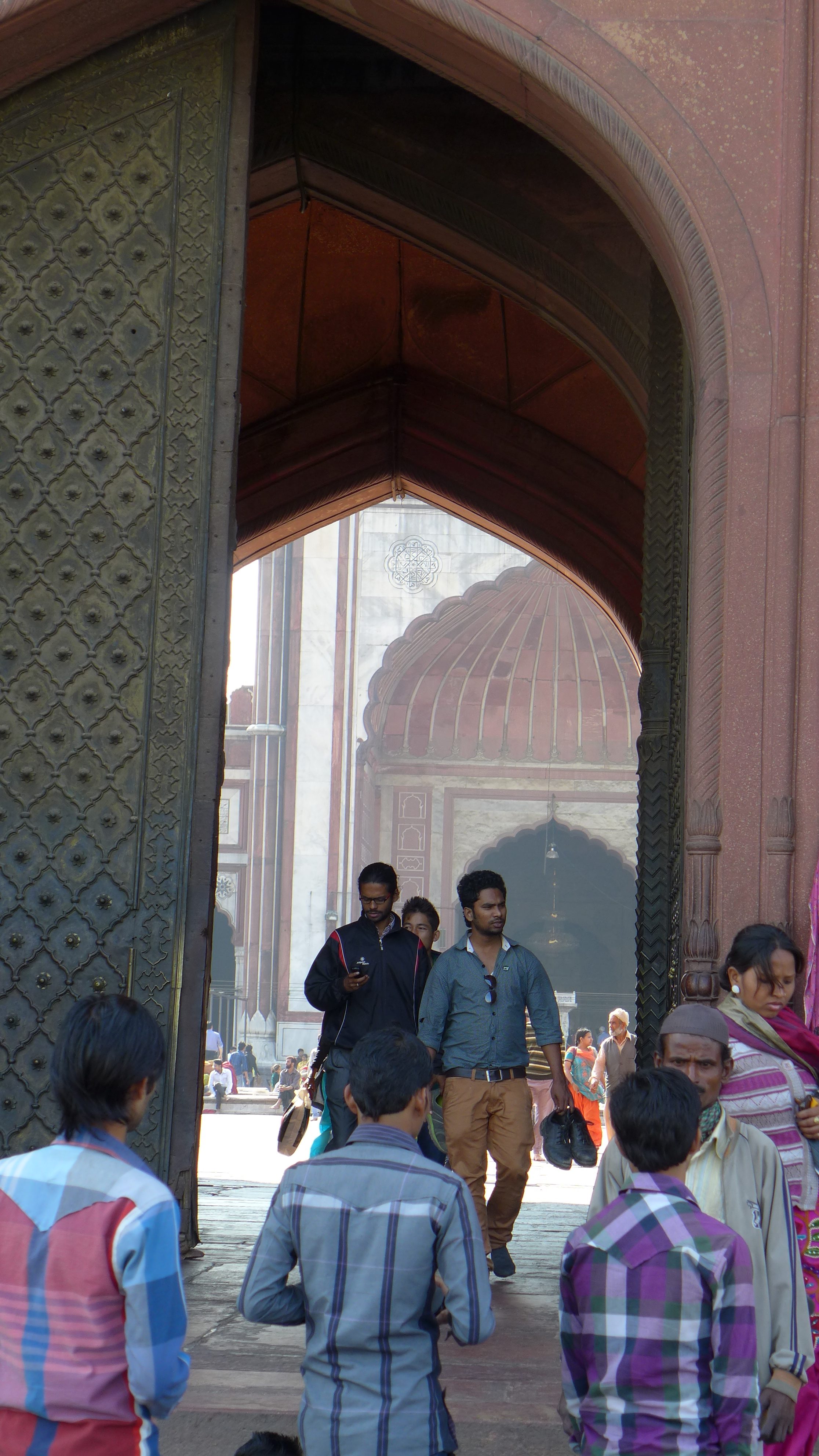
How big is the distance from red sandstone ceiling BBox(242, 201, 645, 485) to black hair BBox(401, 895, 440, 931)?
111 inches

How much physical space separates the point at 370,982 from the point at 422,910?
0.91 meters

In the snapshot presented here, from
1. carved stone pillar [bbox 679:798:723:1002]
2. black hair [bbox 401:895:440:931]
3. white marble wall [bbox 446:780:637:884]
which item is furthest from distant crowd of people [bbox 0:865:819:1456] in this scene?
white marble wall [bbox 446:780:637:884]

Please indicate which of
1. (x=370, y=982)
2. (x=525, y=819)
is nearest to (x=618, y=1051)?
(x=370, y=982)

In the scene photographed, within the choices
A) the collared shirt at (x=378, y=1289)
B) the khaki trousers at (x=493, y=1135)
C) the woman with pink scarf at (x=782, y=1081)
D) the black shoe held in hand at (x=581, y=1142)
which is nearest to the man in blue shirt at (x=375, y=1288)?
the collared shirt at (x=378, y=1289)

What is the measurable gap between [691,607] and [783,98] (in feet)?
3.94

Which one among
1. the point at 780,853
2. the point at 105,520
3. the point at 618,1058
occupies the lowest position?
the point at 618,1058

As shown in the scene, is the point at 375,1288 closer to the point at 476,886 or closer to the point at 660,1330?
the point at 660,1330

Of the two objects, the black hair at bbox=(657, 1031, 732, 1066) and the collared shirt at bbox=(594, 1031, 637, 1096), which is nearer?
the black hair at bbox=(657, 1031, 732, 1066)

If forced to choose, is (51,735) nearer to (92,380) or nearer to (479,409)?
(92,380)

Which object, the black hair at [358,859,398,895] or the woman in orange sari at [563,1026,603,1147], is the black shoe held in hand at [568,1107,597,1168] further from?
the woman in orange sari at [563,1026,603,1147]

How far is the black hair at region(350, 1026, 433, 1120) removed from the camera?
187 cm

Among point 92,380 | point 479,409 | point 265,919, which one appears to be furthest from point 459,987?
point 265,919

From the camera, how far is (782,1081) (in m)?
2.56

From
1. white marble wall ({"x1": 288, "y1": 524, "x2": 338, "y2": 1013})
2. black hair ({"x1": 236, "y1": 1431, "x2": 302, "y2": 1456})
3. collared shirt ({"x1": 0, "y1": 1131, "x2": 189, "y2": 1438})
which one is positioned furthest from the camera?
white marble wall ({"x1": 288, "y1": 524, "x2": 338, "y2": 1013})
